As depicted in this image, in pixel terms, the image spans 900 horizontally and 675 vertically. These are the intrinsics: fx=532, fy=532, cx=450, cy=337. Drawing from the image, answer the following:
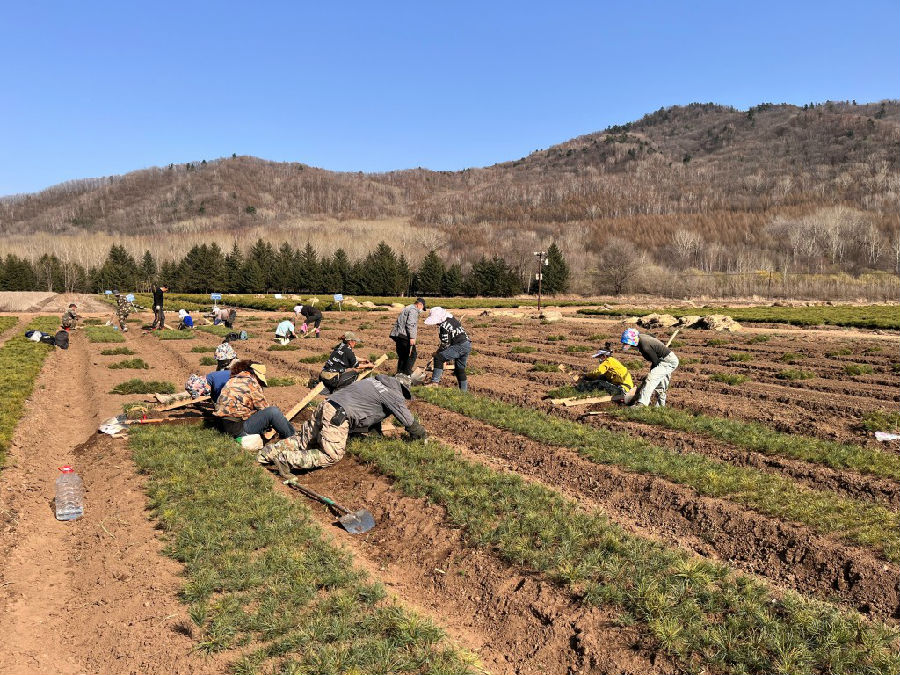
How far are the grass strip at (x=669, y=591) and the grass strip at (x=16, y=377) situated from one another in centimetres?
775

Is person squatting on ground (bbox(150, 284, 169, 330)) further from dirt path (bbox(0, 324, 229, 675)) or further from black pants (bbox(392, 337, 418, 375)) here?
dirt path (bbox(0, 324, 229, 675))

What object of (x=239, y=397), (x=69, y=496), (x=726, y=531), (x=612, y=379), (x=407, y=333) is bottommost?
(x=726, y=531)

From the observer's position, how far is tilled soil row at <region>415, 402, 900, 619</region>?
5117 mm

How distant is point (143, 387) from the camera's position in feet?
44.8

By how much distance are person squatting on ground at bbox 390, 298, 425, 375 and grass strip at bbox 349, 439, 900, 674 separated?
6.02m

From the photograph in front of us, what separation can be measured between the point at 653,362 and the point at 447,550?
24.0 ft

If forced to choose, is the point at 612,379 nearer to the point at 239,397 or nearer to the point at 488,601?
the point at 239,397

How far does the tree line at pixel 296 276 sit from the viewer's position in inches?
3607

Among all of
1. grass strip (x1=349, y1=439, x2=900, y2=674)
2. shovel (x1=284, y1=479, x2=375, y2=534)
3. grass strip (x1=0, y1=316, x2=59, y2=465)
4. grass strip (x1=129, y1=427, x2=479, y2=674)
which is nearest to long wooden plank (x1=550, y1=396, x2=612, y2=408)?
grass strip (x1=349, y1=439, x2=900, y2=674)

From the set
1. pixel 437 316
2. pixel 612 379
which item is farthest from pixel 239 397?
pixel 612 379

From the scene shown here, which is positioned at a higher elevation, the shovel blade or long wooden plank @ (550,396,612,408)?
long wooden plank @ (550,396,612,408)

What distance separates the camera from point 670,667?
4047 mm

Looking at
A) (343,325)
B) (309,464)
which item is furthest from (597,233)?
(309,464)

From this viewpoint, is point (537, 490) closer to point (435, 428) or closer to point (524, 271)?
point (435, 428)
